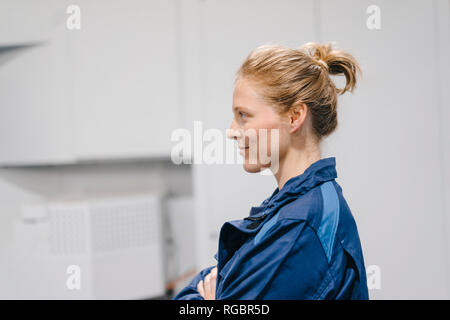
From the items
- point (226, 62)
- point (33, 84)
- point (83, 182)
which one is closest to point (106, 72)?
point (33, 84)

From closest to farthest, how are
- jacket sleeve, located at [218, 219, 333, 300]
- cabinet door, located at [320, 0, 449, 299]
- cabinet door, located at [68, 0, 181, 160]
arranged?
jacket sleeve, located at [218, 219, 333, 300]
cabinet door, located at [320, 0, 449, 299]
cabinet door, located at [68, 0, 181, 160]

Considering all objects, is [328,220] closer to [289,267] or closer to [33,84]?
[289,267]

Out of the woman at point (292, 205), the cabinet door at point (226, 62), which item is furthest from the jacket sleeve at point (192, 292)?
the cabinet door at point (226, 62)

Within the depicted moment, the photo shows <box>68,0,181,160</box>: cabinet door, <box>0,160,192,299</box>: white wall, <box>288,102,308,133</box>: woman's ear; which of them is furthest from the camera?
<box>0,160,192,299</box>: white wall

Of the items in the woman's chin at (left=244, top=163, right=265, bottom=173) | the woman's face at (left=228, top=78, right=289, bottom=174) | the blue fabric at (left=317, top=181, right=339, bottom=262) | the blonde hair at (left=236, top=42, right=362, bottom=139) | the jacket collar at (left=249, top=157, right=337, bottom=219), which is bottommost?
the blue fabric at (left=317, top=181, right=339, bottom=262)

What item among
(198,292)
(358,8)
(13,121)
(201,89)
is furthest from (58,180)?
(358,8)

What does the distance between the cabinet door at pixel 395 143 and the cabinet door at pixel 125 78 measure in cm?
52

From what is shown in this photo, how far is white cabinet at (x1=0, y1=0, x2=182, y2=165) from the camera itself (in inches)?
53.0

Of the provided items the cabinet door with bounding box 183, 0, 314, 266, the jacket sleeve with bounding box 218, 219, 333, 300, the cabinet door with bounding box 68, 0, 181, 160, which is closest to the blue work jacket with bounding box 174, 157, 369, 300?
the jacket sleeve with bounding box 218, 219, 333, 300

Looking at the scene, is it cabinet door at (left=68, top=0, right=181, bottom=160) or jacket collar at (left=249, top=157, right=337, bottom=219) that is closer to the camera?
jacket collar at (left=249, top=157, right=337, bottom=219)

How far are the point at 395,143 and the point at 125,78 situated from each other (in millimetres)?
879

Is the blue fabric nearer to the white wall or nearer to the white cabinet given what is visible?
the white cabinet

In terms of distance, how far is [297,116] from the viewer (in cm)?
69

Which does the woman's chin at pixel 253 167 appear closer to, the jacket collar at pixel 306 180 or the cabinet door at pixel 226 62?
the jacket collar at pixel 306 180
